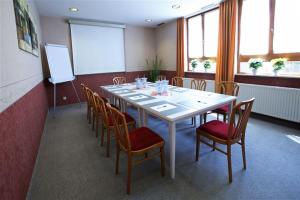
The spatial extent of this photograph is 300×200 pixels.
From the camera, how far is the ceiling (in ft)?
11.9

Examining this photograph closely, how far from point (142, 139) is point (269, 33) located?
3.30 metres

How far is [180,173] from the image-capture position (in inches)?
73.5

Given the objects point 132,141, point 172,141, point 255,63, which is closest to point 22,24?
point 132,141

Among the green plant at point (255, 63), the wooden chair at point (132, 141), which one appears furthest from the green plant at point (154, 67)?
the wooden chair at point (132, 141)

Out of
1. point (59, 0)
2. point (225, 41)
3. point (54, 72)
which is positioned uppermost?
point (59, 0)

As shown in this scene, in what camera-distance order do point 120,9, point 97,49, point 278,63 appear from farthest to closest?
point 97,49 → point 120,9 → point 278,63

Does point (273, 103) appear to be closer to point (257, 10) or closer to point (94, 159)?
point (257, 10)

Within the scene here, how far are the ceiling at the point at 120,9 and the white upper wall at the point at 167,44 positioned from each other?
1.70 ft

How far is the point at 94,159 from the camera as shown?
2.22m

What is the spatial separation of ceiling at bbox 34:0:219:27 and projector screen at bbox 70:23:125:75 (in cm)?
40

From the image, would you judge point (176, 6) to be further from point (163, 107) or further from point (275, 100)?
point (163, 107)

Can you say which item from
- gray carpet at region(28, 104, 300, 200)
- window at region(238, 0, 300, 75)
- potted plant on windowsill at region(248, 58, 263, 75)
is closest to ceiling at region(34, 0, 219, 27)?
window at region(238, 0, 300, 75)

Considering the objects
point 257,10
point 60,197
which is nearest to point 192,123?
point 60,197

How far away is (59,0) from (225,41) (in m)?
3.65
